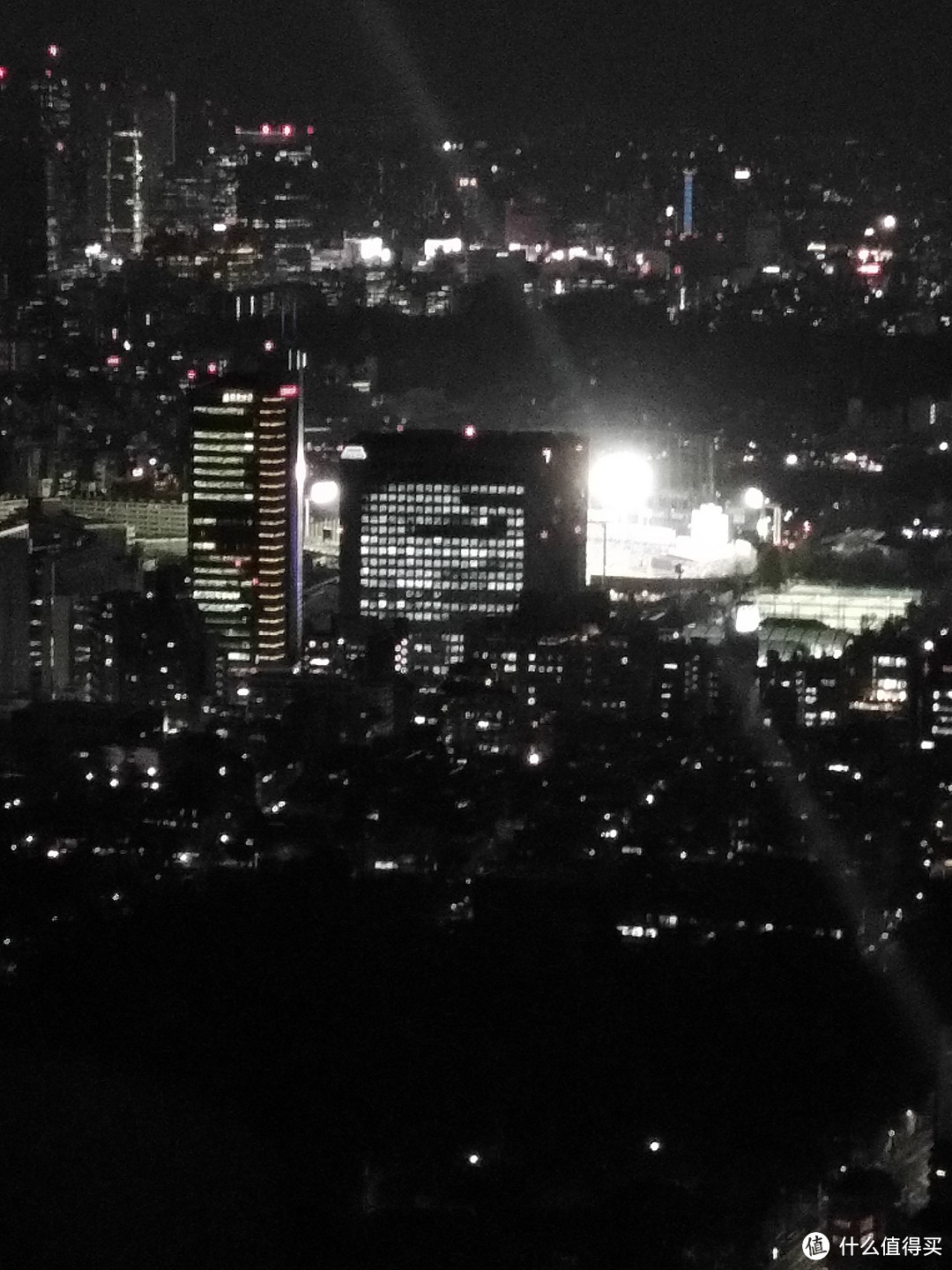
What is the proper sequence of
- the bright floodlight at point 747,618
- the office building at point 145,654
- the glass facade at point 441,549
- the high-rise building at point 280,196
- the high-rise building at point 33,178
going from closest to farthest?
1. the office building at point 145,654
2. the bright floodlight at point 747,618
3. the glass facade at point 441,549
4. the high-rise building at point 33,178
5. the high-rise building at point 280,196

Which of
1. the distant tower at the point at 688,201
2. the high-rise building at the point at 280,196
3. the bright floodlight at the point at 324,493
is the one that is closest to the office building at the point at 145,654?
the bright floodlight at the point at 324,493

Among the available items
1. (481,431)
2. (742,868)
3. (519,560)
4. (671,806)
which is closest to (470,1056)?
(742,868)

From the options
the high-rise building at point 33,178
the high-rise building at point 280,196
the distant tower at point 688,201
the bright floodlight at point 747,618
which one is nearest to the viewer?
the bright floodlight at point 747,618

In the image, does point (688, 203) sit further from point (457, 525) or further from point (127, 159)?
point (457, 525)

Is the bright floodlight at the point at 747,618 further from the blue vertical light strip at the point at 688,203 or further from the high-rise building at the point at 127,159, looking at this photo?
the blue vertical light strip at the point at 688,203

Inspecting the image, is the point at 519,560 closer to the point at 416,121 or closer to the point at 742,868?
→ the point at 742,868

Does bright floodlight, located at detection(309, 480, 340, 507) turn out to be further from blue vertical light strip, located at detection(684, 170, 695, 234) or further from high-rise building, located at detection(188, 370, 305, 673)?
blue vertical light strip, located at detection(684, 170, 695, 234)
